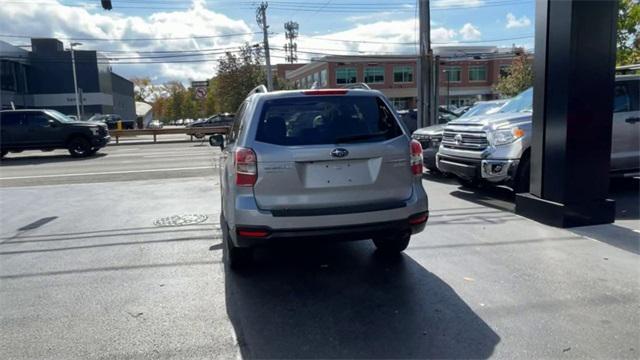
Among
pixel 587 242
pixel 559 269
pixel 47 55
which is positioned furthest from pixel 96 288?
pixel 47 55

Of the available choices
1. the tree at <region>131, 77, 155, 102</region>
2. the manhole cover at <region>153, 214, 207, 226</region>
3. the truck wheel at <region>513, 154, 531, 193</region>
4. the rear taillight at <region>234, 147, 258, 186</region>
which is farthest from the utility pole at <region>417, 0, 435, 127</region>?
the tree at <region>131, 77, 155, 102</region>

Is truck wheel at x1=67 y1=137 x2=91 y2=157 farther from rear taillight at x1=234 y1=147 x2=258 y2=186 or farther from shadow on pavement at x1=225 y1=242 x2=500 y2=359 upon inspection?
rear taillight at x1=234 y1=147 x2=258 y2=186

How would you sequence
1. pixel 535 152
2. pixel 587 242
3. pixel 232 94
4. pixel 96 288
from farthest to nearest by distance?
pixel 232 94
pixel 535 152
pixel 587 242
pixel 96 288

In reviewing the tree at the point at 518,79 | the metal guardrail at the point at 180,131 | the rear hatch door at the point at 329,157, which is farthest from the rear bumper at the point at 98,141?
the tree at the point at 518,79

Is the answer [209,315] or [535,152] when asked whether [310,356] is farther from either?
[535,152]

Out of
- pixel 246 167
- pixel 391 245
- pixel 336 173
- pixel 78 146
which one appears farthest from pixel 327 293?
pixel 78 146

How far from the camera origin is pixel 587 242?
5.67 meters

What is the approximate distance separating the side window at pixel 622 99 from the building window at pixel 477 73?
6404 cm

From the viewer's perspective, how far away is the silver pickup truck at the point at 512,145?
7570 millimetres

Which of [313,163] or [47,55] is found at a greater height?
[47,55]

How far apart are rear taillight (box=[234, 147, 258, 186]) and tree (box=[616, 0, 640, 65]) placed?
48.8 feet

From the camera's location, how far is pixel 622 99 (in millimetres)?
8125

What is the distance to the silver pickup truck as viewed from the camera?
24.8 feet

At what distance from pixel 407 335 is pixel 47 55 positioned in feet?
206
